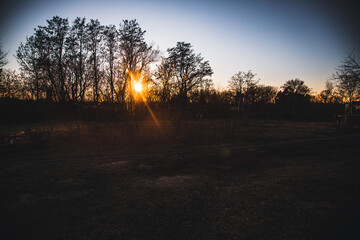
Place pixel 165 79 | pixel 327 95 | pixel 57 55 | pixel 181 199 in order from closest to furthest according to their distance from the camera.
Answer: pixel 181 199 < pixel 165 79 < pixel 57 55 < pixel 327 95

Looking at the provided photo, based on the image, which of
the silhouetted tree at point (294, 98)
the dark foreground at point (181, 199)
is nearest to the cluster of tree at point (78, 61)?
the dark foreground at point (181, 199)

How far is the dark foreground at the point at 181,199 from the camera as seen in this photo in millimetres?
2928

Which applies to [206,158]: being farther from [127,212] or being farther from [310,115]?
[310,115]

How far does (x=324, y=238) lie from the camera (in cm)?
266

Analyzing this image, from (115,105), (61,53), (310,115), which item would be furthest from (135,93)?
(310,115)

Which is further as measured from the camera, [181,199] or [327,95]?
[327,95]

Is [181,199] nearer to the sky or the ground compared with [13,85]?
nearer to the ground

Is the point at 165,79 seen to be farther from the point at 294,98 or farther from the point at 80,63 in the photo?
the point at 294,98

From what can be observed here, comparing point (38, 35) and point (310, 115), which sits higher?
A: point (38, 35)

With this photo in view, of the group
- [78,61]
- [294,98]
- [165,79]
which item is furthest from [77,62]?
[294,98]

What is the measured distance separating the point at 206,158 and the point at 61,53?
26.0m

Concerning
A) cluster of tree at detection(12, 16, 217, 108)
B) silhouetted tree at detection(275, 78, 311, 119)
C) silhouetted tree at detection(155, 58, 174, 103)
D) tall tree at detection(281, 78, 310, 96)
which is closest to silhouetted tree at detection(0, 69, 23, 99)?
cluster of tree at detection(12, 16, 217, 108)

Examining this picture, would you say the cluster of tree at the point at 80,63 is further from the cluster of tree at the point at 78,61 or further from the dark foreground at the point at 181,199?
the dark foreground at the point at 181,199

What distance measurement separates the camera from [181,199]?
159 inches
